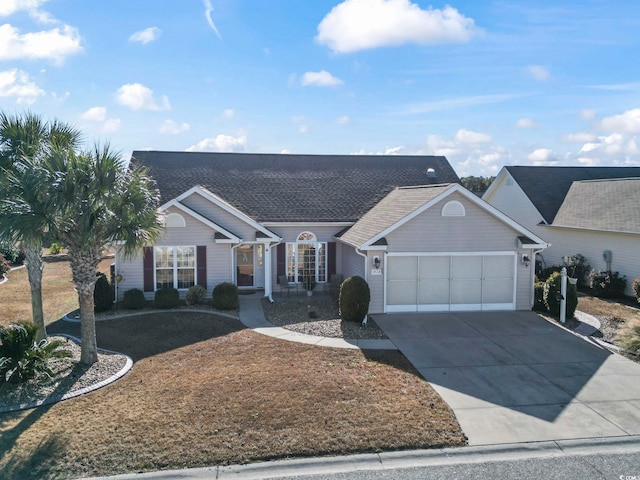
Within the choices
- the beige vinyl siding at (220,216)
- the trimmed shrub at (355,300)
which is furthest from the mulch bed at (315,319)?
the beige vinyl siding at (220,216)

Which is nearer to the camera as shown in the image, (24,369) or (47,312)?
(24,369)

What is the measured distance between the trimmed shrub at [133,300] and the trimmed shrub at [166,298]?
50cm

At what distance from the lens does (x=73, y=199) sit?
401 inches

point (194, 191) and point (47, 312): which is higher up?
Answer: point (194, 191)

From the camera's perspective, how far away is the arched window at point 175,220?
17.8 metres

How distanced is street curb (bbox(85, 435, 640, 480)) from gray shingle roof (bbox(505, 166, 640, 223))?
19966 millimetres

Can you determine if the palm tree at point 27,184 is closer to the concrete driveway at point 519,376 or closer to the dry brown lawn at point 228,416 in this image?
the dry brown lawn at point 228,416

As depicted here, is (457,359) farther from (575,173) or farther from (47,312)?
(575,173)

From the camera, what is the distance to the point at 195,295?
17.5m

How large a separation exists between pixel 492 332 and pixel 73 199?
39.4 feet

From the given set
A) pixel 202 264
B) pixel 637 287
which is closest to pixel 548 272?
pixel 637 287

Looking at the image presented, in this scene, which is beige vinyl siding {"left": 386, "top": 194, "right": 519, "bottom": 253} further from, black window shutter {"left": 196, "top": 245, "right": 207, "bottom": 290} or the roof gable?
black window shutter {"left": 196, "top": 245, "right": 207, "bottom": 290}

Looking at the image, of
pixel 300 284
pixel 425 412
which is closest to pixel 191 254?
pixel 300 284

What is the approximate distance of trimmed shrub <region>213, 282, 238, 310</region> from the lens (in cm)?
1697
